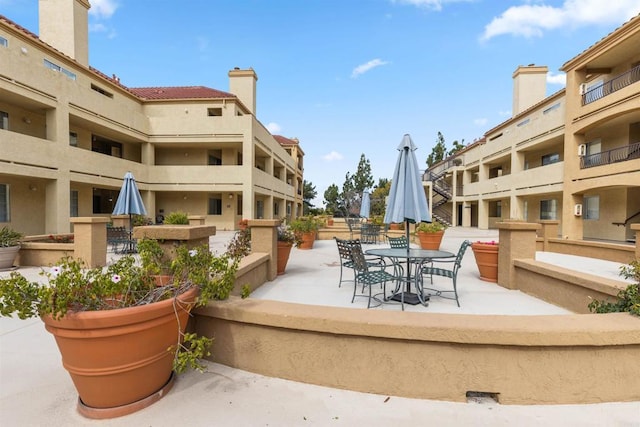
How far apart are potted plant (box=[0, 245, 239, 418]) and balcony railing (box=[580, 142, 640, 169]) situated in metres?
19.3

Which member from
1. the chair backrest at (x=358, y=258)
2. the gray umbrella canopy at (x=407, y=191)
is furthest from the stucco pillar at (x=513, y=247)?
the chair backrest at (x=358, y=258)

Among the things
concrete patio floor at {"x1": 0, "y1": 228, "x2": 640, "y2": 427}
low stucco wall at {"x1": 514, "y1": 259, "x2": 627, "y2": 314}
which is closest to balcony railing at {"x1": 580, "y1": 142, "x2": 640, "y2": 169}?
A: low stucco wall at {"x1": 514, "y1": 259, "x2": 627, "y2": 314}

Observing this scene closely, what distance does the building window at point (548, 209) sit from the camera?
67.9ft

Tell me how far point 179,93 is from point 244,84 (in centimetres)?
499

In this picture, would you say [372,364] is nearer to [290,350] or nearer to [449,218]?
[290,350]

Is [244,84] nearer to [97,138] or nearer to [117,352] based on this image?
[97,138]

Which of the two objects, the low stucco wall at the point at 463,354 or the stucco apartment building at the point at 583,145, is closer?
the low stucco wall at the point at 463,354

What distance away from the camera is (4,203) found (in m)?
13.3

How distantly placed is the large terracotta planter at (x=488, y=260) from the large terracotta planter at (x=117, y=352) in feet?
20.7

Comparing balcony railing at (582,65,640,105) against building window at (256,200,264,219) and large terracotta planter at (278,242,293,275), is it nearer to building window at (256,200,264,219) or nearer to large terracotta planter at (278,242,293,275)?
large terracotta planter at (278,242,293,275)

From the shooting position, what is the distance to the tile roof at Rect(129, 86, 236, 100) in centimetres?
2145

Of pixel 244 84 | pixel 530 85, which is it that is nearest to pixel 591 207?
pixel 530 85

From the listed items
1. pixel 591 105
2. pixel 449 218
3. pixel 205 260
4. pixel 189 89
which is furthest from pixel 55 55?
pixel 449 218

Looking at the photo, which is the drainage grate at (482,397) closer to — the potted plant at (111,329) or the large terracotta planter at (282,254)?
the potted plant at (111,329)
